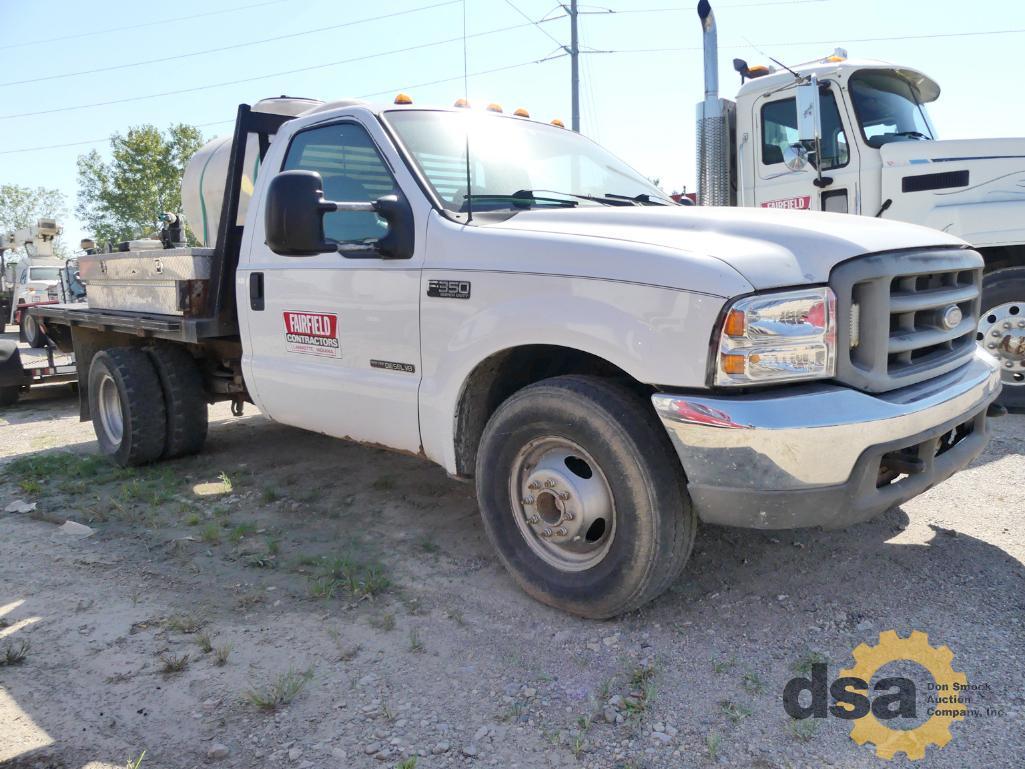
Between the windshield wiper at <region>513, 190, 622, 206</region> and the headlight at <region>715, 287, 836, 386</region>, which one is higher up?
the windshield wiper at <region>513, 190, 622, 206</region>

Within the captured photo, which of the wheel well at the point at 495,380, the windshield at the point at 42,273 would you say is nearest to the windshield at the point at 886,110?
the wheel well at the point at 495,380

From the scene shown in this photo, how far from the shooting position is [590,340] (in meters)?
2.74

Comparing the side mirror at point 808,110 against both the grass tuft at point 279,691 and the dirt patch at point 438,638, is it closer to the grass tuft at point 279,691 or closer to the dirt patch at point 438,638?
the dirt patch at point 438,638

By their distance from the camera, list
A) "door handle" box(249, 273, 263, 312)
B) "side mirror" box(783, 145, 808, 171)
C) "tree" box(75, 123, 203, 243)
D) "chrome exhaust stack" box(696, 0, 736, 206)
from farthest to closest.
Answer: "tree" box(75, 123, 203, 243)
"chrome exhaust stack" box(696, 0, 736, 206)
"side mirror" box(783, 145, 808, 171)
"door handle" box(249, 273, 263, 312)

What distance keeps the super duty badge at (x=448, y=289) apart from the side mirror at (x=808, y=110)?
12.0 feet

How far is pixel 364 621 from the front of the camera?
10.1 feet

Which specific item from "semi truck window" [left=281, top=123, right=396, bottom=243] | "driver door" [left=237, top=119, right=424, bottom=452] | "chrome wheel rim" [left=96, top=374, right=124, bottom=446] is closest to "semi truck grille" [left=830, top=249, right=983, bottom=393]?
"driver door" [left=237, top=119, right=424, bottom=452]

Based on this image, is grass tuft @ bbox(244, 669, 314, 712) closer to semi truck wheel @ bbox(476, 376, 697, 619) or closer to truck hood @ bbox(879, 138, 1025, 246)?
semi truck wheel @ bbox(476, 376, 697, 619)

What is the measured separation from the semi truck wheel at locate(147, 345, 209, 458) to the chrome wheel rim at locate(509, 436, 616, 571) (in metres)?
3.27

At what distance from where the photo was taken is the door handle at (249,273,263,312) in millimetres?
4273

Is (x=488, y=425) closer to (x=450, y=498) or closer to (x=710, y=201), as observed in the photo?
(x=450, y=498)

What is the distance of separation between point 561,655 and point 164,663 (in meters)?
1.41

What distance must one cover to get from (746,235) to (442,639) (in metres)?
1.83

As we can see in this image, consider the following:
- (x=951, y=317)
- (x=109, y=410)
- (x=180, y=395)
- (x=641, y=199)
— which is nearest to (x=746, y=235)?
(x=951, y=317)
